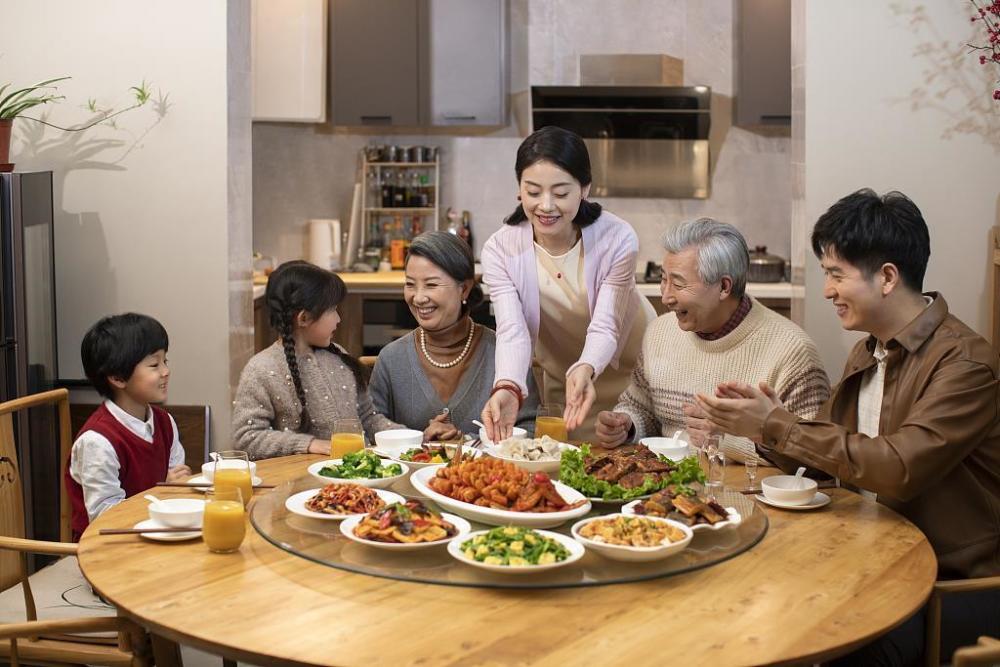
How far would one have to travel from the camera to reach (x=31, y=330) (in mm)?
3547

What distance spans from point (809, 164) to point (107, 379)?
7.05 feet

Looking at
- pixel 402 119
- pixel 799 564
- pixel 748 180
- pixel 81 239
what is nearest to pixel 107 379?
pixel 81 239

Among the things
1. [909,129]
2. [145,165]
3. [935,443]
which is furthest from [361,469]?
[909,129]

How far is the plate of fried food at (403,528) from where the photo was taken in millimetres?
1949

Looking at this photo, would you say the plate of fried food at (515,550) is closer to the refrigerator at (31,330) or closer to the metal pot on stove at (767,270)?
the refrigerator at (31,330)

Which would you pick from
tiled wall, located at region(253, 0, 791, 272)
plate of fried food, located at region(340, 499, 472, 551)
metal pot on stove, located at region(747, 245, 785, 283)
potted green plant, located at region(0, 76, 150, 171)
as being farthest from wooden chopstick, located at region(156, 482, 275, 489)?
tiled wall, located at region(253, 0, 791, 272)

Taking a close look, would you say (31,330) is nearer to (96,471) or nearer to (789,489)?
(96,471)

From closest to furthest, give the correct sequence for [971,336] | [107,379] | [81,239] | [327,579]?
1. [327,579]
2. [971,336]
3. [107,379]
4. [81,239]

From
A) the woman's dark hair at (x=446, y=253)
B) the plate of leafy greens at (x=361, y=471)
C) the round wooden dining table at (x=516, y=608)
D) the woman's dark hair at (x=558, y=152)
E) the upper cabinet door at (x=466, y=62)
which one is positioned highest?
the upper cabinet door at (x=466, y=62)

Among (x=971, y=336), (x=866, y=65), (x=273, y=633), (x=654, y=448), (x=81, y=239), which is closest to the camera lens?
(x=273, y=633)

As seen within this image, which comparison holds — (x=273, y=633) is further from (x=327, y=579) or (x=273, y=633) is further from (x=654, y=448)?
(x=654, y=448)

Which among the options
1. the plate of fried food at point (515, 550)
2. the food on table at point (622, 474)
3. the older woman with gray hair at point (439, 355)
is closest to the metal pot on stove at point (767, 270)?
the older woman with gray hair at point (439, 355)

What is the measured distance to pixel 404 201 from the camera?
6.05 m

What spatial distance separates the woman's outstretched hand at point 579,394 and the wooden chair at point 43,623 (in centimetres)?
117
